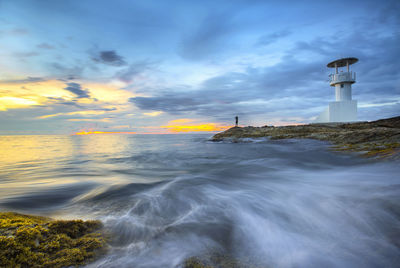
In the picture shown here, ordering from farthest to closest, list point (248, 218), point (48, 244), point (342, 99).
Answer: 1. point (342, 99)
2. point (248, 218)
3. point (48, 244)

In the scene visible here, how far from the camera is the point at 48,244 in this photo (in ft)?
5.34

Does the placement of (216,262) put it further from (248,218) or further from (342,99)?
(342,99)

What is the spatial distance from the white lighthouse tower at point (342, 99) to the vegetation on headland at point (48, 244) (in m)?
34.2

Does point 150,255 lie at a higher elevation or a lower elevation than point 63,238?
lower

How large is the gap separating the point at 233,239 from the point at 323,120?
34831 millimetres

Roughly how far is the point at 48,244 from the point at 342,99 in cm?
3674

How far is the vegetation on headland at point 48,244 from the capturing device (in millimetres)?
1438

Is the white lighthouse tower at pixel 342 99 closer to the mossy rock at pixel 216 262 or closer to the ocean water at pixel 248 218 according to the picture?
the ocean water at pixel 248 218

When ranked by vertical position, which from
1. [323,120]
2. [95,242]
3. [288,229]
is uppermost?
[323,120]

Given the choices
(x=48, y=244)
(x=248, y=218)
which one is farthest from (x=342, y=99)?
(x=48, y=244)

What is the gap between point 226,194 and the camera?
13.3 ft

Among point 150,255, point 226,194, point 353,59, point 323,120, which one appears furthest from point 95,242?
point 353,59

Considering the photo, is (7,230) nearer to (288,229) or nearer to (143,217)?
(143,217)

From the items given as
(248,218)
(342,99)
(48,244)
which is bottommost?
(248,218)
